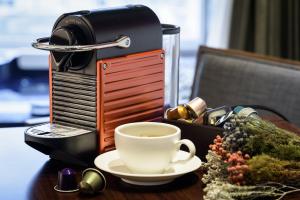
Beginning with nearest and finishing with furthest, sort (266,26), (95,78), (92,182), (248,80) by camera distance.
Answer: (92,182) < (95,78) < (248,80) < (266,26)

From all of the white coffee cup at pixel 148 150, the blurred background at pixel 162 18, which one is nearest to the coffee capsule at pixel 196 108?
the white coffee cup at pixel 148 150

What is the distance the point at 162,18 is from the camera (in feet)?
8.86

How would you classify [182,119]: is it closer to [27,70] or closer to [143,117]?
[143,117]

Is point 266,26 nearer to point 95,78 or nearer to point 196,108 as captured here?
point 196,108

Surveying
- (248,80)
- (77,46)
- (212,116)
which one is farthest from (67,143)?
(248,80)

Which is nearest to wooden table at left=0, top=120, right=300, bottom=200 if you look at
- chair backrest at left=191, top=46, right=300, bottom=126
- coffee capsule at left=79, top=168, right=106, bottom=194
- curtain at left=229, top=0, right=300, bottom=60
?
coffee capsule at left=79, top=168, right=106, bottom=194

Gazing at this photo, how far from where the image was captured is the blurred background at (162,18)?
2.54 metres

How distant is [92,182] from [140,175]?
76 mm

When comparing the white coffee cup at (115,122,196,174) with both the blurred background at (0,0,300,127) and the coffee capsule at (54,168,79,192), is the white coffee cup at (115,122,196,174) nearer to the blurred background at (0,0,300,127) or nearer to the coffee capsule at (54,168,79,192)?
the coffee capsule at (54,168,79,192)

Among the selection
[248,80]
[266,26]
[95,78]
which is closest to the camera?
[95,78]

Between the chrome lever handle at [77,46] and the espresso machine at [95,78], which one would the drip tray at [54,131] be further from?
the chrome lever handle at [77,46]

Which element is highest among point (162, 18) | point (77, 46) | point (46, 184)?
point (77, 46)

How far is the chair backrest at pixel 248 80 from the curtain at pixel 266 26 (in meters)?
0.70

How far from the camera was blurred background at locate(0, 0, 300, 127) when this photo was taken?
8.34 ft
